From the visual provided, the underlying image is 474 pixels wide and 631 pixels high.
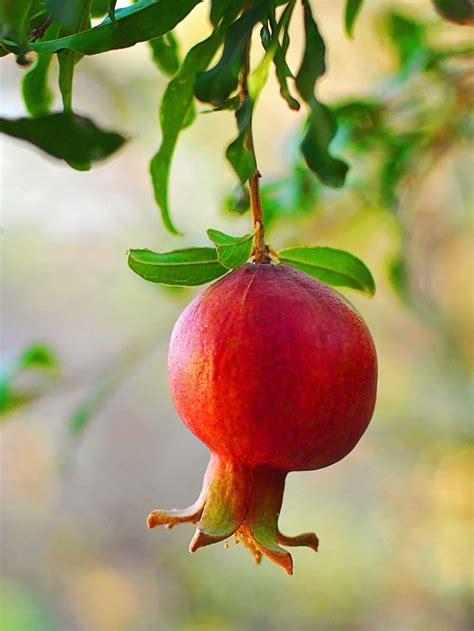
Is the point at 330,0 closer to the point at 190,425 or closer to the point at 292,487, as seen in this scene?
the point at 292,487

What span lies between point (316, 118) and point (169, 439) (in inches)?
78.2

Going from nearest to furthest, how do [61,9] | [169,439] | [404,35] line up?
1. [61,9]
2. [404,35]
3. [169,439]

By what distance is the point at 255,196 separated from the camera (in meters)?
0.46

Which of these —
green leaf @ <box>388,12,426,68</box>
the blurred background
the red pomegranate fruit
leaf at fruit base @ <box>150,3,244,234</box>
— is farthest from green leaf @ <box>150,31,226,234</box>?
the blurred background

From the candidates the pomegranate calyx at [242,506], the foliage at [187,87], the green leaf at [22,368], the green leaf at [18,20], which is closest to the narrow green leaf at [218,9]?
the foliage at [187,87]

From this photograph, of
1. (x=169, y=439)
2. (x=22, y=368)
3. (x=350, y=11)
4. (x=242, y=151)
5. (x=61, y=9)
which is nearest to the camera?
(x=61, y=9)

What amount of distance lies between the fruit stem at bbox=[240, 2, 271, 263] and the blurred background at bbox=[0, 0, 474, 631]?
1.39 m

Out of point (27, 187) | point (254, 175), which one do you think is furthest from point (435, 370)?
point (254, 175)

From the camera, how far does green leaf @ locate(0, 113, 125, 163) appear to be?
16.7 inches

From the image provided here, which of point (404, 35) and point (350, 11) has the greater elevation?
point (404, 35)

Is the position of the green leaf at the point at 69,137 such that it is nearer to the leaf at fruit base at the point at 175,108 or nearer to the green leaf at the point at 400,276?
the leaf at fruit base at the point at 175,108

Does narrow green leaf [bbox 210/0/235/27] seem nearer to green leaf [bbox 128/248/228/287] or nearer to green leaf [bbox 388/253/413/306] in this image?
green leaf [bbox 128/248/228/287]

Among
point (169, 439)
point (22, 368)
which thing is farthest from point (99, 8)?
point (169, 439)

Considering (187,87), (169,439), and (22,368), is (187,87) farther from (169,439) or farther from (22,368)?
(169,439)
